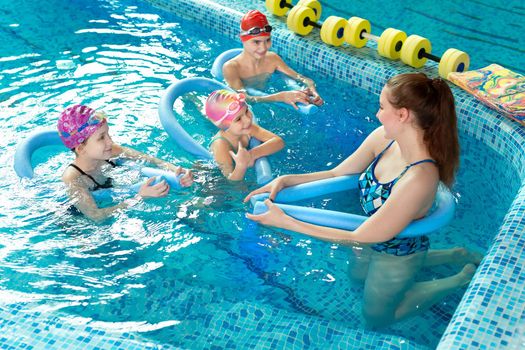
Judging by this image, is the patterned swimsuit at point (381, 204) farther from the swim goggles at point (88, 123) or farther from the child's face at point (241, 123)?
the swim goggles at point (88, 123)

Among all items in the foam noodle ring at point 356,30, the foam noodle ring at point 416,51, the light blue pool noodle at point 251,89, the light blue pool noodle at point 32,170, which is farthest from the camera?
the foam noodle ring at point 356,30

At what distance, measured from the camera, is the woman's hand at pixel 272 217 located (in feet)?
13.3

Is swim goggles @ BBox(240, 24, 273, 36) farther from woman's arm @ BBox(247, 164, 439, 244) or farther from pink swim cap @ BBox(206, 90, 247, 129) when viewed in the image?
woman's arm @ BBox(247, 164, 439, 244)

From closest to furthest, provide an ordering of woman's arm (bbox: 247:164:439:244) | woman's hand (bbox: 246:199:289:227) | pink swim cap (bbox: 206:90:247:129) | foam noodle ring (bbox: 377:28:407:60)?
1. woman's arm (bbox: 247:164:439:244)
2. woman's hand (bbox: 246:199:289:227)
3. pink swim cap (bbox: 206:90:247:129)
4. foam noodle ring (bbox: 377:28:407:60)

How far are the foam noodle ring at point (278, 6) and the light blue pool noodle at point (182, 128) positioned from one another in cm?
227

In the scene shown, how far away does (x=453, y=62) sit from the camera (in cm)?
615

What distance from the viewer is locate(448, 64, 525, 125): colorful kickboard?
5551 mm

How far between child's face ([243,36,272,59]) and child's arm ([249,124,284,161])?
1202 millimetres

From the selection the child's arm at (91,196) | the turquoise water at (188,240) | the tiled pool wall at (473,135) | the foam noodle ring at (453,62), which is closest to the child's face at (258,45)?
the turquoise water at (188,240)

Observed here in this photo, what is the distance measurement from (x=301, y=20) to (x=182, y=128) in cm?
266

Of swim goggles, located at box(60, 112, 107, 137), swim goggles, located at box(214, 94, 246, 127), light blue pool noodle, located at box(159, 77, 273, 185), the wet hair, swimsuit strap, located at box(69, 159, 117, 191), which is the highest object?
the wet hair

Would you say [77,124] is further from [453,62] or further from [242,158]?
[453,62]

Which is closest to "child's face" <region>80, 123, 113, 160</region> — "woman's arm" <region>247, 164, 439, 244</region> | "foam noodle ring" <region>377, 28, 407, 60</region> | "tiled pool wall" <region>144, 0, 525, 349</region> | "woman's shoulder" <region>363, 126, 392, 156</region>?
"woman's arm" <region>247, 164, 439, 244</region>

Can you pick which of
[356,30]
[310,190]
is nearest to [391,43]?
[356,30]
